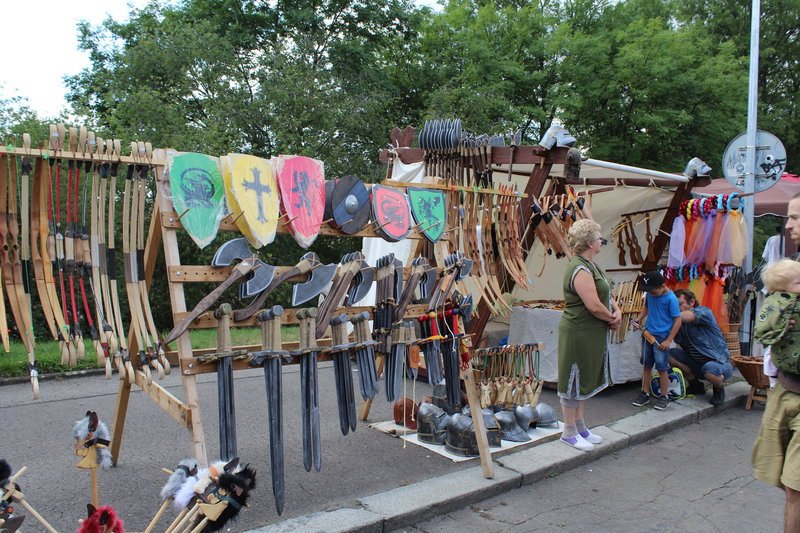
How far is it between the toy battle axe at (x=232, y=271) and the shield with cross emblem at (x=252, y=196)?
9 cm

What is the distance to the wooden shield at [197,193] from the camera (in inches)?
108

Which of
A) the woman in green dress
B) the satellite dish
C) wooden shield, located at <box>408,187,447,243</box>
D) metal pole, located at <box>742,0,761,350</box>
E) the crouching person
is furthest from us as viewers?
metal pole, located at <box>742,0,761,350</box>

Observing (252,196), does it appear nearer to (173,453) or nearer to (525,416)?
(173,453)

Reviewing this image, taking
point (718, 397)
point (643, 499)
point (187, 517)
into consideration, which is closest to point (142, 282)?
point (187, 517)

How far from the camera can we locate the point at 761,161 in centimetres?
649

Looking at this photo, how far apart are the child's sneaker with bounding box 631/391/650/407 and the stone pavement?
378mm

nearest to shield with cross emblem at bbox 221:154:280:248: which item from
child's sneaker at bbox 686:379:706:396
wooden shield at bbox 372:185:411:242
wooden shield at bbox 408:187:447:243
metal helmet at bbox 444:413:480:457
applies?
wooden shield at bbox 372:185:411:242

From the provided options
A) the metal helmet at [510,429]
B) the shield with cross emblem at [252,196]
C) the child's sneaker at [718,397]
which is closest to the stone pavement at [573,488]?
the metal helmet at [510,429]

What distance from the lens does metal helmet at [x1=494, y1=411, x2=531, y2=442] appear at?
440 centimetres

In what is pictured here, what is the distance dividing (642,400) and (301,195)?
4.14m

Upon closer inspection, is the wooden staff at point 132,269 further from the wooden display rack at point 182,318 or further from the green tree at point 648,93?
the green tree at point 648,93

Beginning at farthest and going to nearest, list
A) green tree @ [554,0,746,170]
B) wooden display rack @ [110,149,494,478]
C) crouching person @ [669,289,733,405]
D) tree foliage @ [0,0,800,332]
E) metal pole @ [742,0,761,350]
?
green tree @ [554,0,746,170], tree foliage @ [0,0,800,332], metal pole @ [742,0,761,350], crouching person @ [669,289,733,405], wooden display rack @ [110,149,494,478]

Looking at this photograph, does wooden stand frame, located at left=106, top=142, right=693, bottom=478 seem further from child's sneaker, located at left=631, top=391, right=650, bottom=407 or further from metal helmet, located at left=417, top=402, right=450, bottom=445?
child's sneaker, located at left=631, top=391, right=650, bottom=407

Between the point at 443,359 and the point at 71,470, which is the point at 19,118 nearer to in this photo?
the point at 71,470
